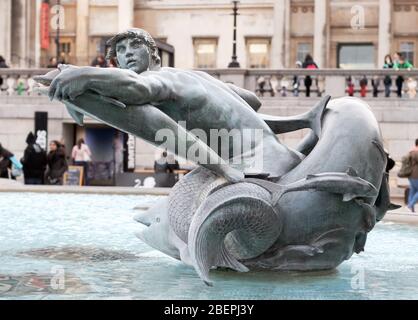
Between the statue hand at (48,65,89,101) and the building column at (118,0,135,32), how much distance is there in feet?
164

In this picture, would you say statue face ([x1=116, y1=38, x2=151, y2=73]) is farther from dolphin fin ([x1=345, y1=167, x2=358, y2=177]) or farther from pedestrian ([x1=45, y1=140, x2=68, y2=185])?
pedestrian ([x1=45, y1=140, x2=68, y2=185])

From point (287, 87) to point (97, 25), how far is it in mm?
29152

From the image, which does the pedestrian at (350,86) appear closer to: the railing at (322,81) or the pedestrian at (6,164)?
the railing at (322,81)

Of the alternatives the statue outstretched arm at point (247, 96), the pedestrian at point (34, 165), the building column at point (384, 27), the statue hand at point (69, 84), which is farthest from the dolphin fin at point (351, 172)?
the building column at point (384, 27)

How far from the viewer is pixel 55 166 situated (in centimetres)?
2191

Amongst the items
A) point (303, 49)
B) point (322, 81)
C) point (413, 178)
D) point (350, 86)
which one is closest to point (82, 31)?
point (303, 49)

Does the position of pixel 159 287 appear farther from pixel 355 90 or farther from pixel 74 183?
pixel 355 90

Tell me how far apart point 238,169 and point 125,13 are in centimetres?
4983

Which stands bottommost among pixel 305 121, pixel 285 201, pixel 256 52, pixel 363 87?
pixel 285 201

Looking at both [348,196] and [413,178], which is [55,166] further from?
[348,196]

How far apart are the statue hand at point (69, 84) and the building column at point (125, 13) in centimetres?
5002

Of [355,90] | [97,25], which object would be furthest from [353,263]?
[97,25]

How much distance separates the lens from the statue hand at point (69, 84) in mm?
5879

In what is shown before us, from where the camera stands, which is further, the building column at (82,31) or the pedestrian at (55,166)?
the building column at (82,31)
